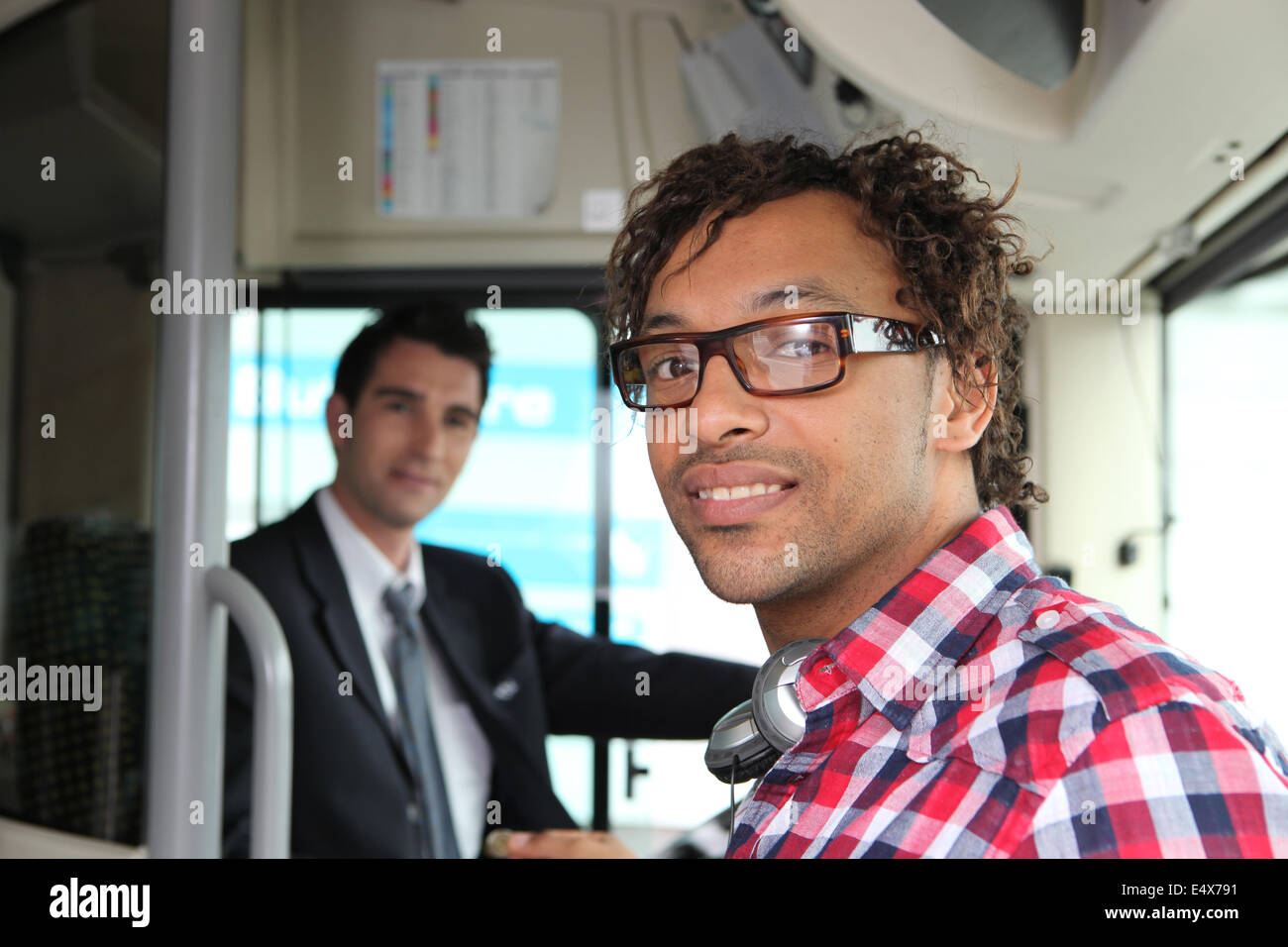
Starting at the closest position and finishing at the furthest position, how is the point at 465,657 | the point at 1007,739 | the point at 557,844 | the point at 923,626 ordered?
the point at 1007,739
the point at 923,626
the point at 557,844
the point at 465,657

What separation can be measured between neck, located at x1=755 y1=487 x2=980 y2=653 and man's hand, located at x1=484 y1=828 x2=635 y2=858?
115 cm

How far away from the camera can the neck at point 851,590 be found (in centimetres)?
99

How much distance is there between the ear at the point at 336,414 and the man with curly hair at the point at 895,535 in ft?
3.85

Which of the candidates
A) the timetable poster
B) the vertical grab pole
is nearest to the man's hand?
the vertical grab pole

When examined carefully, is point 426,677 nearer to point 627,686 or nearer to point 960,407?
point 627,686

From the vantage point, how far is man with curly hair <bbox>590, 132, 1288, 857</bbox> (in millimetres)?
610

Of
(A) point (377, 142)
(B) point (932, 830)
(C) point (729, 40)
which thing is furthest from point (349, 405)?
(B) point (932, 830)

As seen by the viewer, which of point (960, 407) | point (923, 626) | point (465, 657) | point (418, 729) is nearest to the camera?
point (923, 626)

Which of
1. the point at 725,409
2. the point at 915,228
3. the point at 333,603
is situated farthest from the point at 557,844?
the point at 915,228

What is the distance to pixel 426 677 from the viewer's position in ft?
7.23

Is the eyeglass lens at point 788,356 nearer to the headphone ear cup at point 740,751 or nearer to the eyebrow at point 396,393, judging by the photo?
the headphone ear cup at point 740,751

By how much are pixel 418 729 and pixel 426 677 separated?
13cm

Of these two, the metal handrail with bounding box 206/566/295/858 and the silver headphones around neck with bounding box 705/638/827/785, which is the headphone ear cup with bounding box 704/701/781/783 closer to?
the silver headphones around neck with bounding box 705/638/827/785
